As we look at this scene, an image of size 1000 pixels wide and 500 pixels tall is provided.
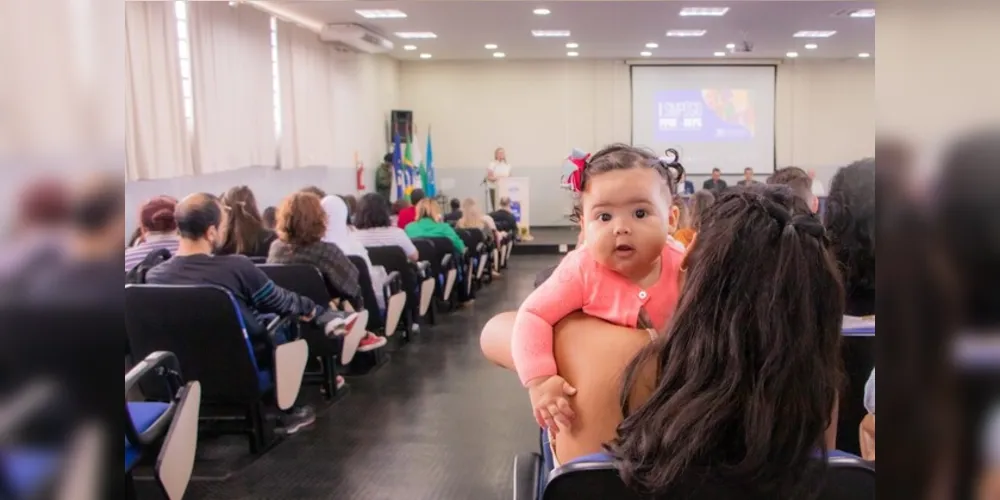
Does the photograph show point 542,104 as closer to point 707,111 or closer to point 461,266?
point 707,111

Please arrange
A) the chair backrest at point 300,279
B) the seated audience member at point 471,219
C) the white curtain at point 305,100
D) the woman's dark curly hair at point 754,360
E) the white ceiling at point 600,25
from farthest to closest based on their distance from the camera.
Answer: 1. the white curtain at point 305,100
2. the white ceiling at point 600,25
3. the seated audience member at point 471,219
4. the chair backrest at point 300,279
5. the woman's dark curly hair at point 754,360

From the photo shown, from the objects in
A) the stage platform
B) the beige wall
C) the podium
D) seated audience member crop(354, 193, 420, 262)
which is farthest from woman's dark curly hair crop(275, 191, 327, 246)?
the beige wall

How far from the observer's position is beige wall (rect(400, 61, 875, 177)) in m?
14.1

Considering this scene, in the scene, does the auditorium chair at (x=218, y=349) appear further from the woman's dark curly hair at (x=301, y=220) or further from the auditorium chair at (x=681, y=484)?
the auditorium chair at (x=681, y=484)

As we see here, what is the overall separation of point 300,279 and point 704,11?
272 inches

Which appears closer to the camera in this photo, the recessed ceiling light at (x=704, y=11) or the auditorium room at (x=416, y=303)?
the auditorium room at (x=416, y=303)

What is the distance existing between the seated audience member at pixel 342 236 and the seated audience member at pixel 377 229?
0.55 meters

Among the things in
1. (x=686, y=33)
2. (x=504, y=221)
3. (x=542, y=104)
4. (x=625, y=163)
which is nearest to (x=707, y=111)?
(x=542, y=104)

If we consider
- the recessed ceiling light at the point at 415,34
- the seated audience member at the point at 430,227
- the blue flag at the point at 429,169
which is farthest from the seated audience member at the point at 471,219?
the blue flag at the point at 429,169

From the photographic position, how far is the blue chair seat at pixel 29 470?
30 centimetres

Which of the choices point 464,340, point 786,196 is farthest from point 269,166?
point 786,196

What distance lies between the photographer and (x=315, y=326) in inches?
151

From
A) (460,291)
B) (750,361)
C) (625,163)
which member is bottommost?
(460,291)

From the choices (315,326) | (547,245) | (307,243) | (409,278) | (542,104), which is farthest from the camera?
(542,104)
